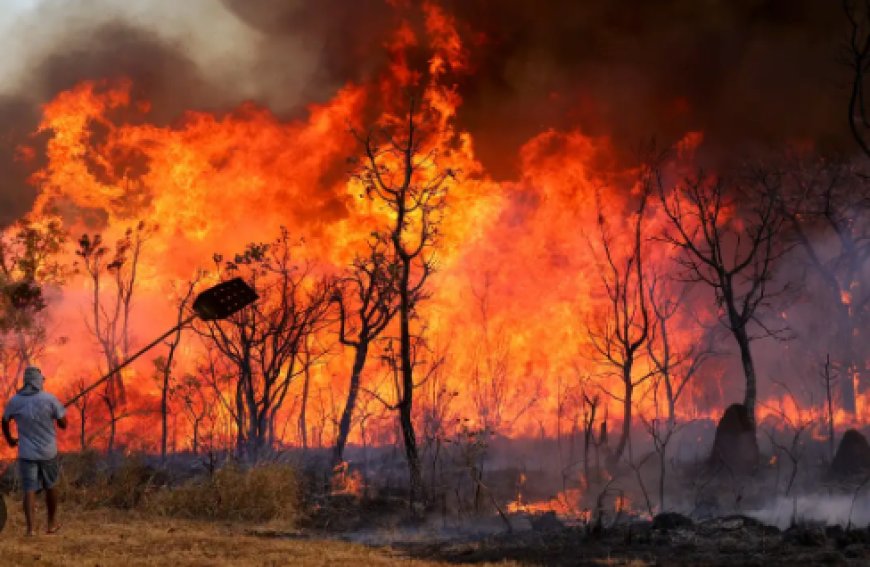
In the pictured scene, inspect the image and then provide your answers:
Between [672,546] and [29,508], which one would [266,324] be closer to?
[29,508]

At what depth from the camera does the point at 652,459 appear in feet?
89.8

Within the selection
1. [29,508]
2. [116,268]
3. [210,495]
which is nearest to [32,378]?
[29,508]

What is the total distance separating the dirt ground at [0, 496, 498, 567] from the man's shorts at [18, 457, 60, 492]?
0.83m

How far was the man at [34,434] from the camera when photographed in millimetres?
12984

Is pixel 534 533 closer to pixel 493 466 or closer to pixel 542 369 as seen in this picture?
pixel 493 466

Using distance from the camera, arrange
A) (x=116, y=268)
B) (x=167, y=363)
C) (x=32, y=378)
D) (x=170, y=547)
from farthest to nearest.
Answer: (x=116, y=268), (x=167, y=363), (x=32, y=378), (x=170, y=547)

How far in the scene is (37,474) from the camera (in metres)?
13.1

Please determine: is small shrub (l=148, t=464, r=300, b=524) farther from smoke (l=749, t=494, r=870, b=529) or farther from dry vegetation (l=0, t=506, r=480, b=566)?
smoke (l=749, t=494, r=870, b=529)

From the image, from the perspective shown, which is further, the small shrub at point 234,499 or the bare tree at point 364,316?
the bare tree at point 364,316

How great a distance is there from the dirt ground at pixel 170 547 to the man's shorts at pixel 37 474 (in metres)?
0.83

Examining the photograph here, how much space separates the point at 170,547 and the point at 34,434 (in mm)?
2809

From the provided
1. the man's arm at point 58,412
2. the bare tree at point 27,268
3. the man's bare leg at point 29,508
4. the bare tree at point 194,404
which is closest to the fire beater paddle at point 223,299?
the man's arm at point 58,412

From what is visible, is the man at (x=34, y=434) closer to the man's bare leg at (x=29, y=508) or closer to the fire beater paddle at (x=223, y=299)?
the man's bare leg at (x=29, y=508)

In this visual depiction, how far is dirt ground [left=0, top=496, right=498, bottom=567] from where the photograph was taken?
38.0ft
